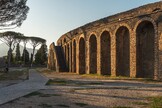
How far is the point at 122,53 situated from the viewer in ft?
71.8

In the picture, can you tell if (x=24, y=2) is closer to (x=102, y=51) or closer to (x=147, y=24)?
(x=102, y=51)

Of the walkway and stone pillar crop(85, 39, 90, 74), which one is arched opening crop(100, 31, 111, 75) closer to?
stone pillar crop(85, 39, 90, 74)

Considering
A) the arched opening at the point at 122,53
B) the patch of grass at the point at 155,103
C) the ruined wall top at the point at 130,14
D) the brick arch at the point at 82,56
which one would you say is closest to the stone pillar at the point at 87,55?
the ruined wall top at the point at 130,14

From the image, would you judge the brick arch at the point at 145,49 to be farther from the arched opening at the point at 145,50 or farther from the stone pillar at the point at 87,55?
the stone pillar at the point at 87,55

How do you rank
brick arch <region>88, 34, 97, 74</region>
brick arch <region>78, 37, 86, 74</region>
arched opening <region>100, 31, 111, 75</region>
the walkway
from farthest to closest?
brick arch <region>78, 37, 86, 74</region>
brick arch <region>88, 34, 97, 74</region>
arched opening <region>100, 31, 111, 75</region>
the walkway


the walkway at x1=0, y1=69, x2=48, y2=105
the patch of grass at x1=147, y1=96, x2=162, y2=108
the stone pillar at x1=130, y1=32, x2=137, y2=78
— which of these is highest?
the stone pillar at x1=130, y1=32, x2=137, y2=78

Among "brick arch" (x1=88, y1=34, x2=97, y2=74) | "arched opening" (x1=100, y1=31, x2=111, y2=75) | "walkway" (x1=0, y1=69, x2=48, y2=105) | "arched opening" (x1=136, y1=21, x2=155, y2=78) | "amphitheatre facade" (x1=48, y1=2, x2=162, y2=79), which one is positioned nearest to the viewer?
"walkway" (x1=0, y1=69, x2=48, y2=105)

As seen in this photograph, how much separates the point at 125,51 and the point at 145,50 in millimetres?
2547

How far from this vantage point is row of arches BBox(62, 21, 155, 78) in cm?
1916

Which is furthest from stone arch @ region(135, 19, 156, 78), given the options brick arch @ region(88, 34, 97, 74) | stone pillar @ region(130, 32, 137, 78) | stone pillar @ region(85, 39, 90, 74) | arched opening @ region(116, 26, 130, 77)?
stone pillar @ region(85, 39, 90, 74)

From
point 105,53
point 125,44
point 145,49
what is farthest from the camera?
point 105,53

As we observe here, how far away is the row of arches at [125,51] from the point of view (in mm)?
19156

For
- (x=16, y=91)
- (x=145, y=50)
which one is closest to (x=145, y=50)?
(x=145, y=50)

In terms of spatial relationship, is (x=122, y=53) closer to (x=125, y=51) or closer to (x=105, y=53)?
(x=125, y=51)
